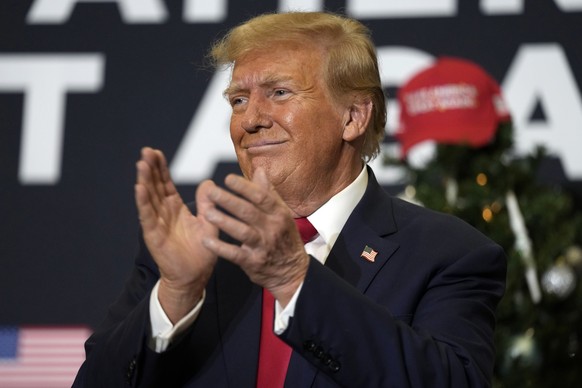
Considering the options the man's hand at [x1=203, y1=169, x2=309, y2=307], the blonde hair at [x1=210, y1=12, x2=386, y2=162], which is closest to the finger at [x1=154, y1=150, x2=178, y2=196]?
the man's hand at [x1=203, y1=169, x2=309, y2=307]

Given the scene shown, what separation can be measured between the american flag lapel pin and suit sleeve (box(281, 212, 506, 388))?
32 millimetres

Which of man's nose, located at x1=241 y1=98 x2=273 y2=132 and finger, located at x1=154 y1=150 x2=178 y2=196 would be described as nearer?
finger, located at x1=154 y1=150 x2=178 y2=196

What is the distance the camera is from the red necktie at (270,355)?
190 cm

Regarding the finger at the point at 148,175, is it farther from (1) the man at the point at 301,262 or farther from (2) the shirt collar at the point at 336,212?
(2) the shirt collar at the point at 336,212

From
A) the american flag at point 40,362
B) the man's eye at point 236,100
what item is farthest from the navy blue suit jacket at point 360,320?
the american flag at point 40,362

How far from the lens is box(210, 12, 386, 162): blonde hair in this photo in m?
2.20

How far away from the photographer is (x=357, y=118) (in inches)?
90.9

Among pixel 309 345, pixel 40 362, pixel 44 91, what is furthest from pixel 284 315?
pixel 44 91

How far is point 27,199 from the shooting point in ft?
15.5

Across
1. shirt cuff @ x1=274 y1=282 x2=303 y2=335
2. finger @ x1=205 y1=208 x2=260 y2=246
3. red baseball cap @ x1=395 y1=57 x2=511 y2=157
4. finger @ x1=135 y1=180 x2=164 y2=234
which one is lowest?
red baseball cap @ x1=395 y1=57 x2=511 y2=157

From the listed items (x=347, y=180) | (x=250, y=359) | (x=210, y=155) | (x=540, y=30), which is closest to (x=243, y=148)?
(x=347, y=180)

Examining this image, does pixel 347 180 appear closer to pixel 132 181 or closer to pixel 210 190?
pixel 210 190

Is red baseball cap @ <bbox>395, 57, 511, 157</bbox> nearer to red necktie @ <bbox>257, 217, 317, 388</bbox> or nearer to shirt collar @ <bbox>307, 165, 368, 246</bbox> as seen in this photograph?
shirt collar @ <bbox>307, 165, 368, 246</bbox>

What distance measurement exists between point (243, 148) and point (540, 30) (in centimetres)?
279
